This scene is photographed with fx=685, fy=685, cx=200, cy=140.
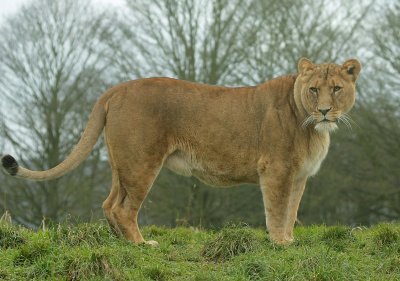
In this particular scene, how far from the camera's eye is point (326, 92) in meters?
7.94

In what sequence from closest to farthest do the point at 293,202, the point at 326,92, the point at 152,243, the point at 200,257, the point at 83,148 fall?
the point at 200,257 < the point at 152,243 < the point at 326,92 < the point at 83,148 < the point at 293,202

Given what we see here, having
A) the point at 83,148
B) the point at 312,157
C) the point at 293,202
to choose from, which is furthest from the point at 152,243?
the point at 312,157

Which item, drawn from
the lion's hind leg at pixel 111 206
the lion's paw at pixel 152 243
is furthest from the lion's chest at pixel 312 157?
the lion's hind leg at pixel 111 206

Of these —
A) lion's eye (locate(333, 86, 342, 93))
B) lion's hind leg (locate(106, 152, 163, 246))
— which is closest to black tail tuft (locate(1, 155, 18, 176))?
lion's hind leg (locate(106, 152, 163, 246))

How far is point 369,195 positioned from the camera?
25922 millimetres

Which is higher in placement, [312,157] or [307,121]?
[307,121]

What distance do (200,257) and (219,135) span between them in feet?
6.21

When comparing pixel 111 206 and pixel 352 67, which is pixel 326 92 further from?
pixel 111 206

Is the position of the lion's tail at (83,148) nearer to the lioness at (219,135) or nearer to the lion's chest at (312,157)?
the lioness at (219,135)

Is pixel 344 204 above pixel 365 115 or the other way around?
the other way around

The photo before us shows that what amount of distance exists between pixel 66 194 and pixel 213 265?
20.3 metres

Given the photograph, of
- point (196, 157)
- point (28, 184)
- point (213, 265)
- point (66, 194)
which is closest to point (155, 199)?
point (66, 194)

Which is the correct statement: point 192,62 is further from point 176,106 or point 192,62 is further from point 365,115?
point 176,106

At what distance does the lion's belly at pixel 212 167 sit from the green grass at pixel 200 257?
844 mm
